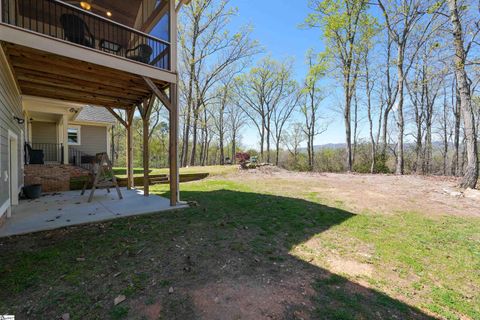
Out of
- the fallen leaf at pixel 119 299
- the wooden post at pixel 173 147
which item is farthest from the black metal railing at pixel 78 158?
the fallen leaf at pixel 119 299

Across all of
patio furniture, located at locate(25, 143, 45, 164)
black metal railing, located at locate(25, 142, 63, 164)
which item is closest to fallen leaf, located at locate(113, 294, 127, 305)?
patio furniture, located at locate(25, 143, 45, 164)

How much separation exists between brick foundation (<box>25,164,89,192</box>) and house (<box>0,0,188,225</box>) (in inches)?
1.3

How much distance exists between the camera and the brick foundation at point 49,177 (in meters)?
7.38

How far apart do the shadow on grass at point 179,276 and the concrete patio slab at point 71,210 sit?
40cm

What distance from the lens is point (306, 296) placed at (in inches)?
88.0

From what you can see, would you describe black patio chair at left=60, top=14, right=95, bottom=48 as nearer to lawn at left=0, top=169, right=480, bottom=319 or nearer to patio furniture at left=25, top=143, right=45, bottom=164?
lawn at left=0, top=169, right=480, bottom=319

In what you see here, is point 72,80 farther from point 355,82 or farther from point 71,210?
point 355,82

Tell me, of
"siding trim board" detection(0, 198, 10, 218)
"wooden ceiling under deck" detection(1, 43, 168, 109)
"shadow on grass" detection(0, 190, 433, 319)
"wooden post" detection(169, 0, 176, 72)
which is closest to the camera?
"shadow on grass" detection(0, 190, 433, 319)

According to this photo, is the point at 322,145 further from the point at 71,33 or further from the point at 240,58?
the point at 71,33

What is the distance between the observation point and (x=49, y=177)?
755cm

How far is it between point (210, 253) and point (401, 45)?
16064mm

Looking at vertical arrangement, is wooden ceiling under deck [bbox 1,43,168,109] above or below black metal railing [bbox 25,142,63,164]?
above

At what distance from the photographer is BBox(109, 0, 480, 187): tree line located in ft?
35.1

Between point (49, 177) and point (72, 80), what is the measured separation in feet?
12.9
